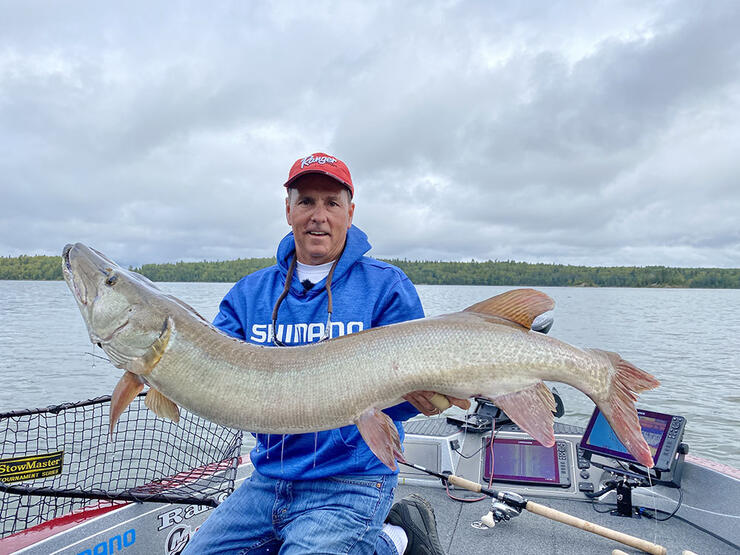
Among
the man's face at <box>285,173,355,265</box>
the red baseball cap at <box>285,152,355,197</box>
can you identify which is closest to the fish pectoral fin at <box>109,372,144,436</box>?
the man's face at <box>285,173,355,265</box>

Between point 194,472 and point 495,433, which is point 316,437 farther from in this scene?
point 495,433

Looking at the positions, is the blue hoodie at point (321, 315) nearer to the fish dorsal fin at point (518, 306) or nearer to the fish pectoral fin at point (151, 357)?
the fish dorsal fin at point (518, 306)

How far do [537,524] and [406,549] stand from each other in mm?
1664

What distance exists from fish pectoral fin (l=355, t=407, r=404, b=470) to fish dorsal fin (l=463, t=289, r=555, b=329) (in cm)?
57

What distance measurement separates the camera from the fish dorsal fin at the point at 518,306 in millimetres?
1992

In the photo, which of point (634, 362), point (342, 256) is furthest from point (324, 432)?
point (634, 362)

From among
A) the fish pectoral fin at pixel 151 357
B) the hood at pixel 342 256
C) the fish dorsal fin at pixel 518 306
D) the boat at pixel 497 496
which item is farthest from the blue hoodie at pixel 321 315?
the boat at pixel 497 496

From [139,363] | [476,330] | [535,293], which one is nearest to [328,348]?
[476,330]

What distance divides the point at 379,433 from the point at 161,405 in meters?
0.89

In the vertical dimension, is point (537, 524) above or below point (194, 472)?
below

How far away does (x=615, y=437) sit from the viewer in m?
3.92

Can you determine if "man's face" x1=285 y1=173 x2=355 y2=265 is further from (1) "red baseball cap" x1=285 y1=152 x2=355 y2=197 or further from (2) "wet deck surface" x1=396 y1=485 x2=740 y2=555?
(2) "wet deck surface" x1=396 y1=485 x2=740 y2=555

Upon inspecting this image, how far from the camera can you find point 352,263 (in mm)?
2646

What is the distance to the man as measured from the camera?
2.26 metres
